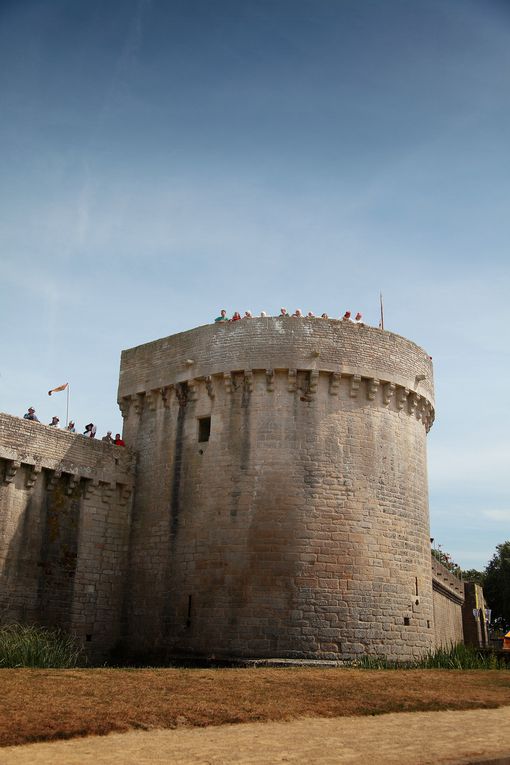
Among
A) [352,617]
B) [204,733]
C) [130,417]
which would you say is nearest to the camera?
[204,733]

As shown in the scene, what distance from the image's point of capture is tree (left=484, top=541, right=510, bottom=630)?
4372cm

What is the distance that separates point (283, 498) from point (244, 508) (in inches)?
35.4

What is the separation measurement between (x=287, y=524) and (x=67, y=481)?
5.24 meters

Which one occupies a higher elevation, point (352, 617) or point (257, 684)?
point (352, 617)

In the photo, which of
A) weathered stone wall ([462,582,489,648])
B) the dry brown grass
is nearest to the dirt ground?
the dry brown grass

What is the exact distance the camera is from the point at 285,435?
1717 cm

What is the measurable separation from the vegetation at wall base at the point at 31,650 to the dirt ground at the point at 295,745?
251 inches

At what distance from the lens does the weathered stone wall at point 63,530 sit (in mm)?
16391

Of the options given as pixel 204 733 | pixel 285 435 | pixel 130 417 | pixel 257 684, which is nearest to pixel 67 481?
pixel 130 417

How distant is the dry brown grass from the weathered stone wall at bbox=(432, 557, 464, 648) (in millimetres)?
10732

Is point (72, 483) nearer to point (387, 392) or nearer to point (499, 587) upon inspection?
point (387, 392)

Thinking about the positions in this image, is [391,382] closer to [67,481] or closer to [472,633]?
[67,481]

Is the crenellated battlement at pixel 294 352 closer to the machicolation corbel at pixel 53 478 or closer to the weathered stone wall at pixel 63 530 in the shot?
the weathered stone wall at pixel 63 530

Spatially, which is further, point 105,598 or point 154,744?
point 105,598
